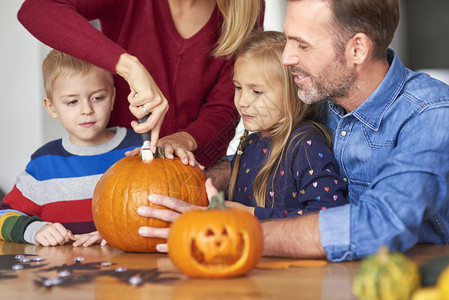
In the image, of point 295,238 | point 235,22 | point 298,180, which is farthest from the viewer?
point 235,22

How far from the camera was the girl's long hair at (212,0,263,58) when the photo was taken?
5.95ft

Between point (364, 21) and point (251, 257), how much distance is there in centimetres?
77

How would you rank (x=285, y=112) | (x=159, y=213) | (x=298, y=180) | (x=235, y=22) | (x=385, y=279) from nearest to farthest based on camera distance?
(x=385, y=279) → (x=159, y=213) → (x=298, y=180) → (x=285, y=112) → (x=235, y=22)

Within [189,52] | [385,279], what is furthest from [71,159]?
[385,279]

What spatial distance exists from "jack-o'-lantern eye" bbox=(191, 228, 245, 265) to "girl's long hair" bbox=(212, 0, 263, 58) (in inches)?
37.9

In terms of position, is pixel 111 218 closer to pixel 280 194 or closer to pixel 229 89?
pixel 280 194

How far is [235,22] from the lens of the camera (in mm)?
1838

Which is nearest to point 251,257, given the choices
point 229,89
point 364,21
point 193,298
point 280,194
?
point 193,298

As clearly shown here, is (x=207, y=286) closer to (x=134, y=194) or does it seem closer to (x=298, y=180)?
(x=134, y=194)

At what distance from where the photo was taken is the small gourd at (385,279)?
2.29 feet

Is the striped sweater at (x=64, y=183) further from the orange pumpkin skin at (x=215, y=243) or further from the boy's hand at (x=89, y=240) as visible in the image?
the orange pumpkin skin at (x=215, y=243)

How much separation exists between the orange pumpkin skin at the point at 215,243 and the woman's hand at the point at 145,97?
0.46 meters

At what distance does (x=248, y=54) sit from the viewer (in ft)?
5.72

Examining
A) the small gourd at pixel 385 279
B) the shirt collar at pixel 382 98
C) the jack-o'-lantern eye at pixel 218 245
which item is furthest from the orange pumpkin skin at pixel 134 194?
the small gourd at pixel 385 279
